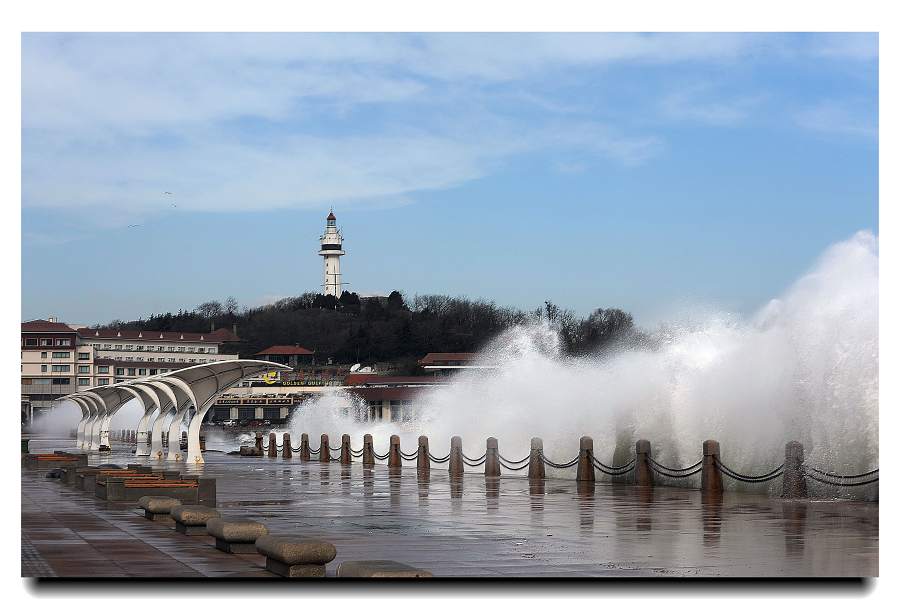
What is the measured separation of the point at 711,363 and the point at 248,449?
25.9 meters

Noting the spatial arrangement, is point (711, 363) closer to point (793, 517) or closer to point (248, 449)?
point (793, 517)

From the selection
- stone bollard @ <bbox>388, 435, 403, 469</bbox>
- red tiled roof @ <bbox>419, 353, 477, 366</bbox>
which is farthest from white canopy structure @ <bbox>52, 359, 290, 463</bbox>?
red tiled roof @ <bbox>419, 353, 477, 366</bbox>

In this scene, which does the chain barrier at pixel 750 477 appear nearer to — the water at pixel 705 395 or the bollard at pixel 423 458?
the water at pixel 705 395

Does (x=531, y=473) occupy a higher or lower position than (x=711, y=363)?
lower

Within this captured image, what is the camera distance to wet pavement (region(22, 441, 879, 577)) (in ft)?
32.9

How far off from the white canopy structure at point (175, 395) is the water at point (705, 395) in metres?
6.78

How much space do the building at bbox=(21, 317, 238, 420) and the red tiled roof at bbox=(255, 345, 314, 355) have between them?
2406mm

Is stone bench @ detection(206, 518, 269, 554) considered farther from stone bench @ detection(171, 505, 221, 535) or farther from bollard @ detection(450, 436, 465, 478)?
bollard @ detection(450, 436, 465, 478)

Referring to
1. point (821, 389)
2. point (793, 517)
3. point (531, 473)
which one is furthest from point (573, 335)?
point (793, 517)

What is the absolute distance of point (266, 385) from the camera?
121812 millimetres

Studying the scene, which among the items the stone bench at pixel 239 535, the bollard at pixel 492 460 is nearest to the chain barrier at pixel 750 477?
the bollard at pixel 492 460

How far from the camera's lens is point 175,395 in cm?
4041

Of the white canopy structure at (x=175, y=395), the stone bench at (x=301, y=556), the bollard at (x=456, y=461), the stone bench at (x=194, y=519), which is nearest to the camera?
the stone bench at (x=301, y=556)

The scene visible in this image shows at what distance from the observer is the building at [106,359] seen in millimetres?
60594
